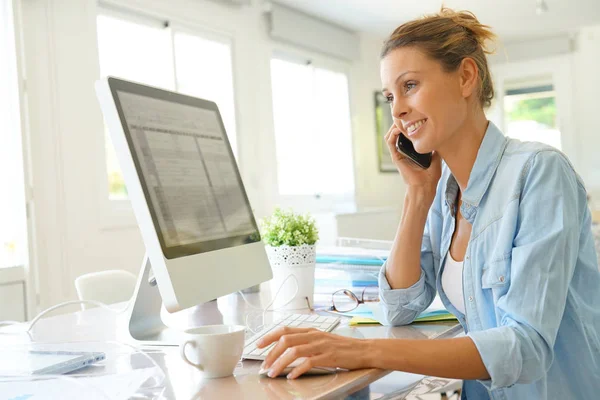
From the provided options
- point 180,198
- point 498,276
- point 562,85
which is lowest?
point 498,276

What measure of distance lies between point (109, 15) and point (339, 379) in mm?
3648

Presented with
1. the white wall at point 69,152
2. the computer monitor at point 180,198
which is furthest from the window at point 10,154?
the computer monitor at point 180,198

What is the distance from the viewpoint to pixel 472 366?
96 centimetres

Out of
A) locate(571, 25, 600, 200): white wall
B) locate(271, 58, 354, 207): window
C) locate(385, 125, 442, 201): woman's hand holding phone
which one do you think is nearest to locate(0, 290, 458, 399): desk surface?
locate(385, 125, 442, 201): woman's hand holding phone

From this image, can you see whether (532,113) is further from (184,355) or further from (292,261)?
(184,355)

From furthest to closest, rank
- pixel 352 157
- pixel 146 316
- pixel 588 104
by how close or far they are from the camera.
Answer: pixel 588 104 → pixel 352 157 → pixel 146 316

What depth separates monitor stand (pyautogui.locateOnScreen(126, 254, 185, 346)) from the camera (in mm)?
1201

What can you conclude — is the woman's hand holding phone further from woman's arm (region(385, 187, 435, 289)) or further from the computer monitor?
the computer monitor

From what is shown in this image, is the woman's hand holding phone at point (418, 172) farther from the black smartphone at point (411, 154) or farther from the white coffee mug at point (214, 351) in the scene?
the white coffee mug at point (214, 351)

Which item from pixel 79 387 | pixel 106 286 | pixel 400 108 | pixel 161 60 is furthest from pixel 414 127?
pixel 161 60

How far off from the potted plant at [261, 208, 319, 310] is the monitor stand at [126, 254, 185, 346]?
0.37 metres

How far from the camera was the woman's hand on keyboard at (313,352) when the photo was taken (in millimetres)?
902

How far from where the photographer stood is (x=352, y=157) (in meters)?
6.68

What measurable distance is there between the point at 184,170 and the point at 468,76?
24.3 inches
